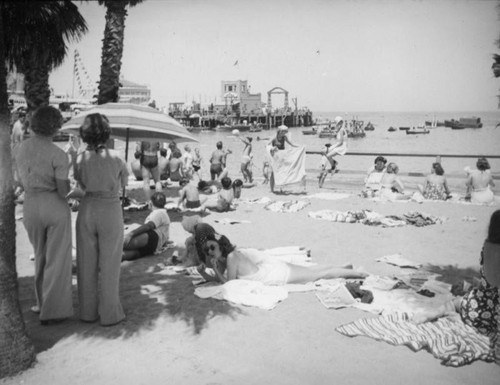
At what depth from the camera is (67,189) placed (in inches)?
141

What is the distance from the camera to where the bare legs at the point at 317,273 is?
4.95 metres

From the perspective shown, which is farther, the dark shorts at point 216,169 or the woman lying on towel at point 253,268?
the dark shorts at point 216,169

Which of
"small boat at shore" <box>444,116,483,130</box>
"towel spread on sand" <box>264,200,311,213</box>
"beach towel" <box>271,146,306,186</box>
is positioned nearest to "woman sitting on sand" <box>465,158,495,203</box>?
"towel spread on sand" <box>264,200,311,213</box>

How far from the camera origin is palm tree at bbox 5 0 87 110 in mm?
4094

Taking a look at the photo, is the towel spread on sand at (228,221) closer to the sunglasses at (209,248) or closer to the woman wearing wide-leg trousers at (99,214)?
the sunglasses at (209,248)

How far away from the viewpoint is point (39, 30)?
4.55m

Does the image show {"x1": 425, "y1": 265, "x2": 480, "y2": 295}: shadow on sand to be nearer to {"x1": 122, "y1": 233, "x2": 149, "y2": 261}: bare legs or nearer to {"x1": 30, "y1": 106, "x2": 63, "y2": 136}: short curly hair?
{"x1": 122, "y1": 233, "x2": 149, "y2": 261}: bare legs

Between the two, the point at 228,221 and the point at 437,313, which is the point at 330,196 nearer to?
the point at 228,221

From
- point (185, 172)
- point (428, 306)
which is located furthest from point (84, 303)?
point (185, 172)

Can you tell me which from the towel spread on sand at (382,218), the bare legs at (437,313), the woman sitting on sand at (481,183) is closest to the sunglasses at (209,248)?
the bare legs at (437,313)

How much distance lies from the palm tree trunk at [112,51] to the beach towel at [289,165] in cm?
467

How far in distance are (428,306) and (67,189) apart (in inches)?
145

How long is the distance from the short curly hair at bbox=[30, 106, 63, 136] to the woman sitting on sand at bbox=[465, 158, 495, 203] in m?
9.50

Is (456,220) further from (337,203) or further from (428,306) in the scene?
(428,306)
